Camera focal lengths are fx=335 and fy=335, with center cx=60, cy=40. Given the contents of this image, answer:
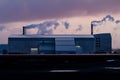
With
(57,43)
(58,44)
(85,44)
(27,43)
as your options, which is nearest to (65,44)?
(58,44)

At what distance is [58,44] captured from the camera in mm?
62906

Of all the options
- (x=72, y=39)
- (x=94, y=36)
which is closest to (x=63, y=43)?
(x=72, y=39)
